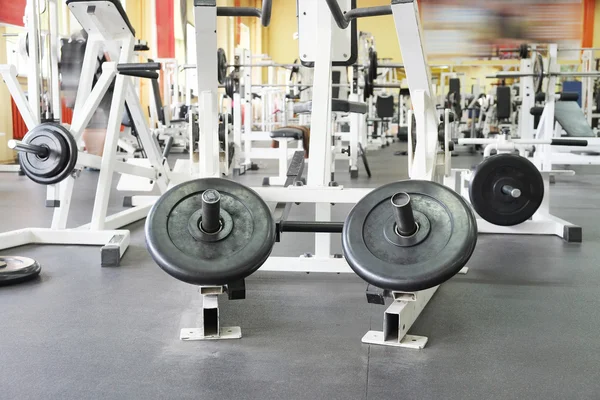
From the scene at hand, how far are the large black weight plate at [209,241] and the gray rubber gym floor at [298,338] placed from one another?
19 cm

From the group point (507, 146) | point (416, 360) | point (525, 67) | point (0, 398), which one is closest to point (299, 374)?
point (416, 360)

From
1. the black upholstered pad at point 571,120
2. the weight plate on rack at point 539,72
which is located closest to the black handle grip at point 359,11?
the weight plate on rack at point 539,72

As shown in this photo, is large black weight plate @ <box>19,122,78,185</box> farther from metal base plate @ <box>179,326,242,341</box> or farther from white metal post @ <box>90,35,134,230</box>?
metal base plate @ <box>179,326,242,341</box>

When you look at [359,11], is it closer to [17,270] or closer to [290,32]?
[17,270]

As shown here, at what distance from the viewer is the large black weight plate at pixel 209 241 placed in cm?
154

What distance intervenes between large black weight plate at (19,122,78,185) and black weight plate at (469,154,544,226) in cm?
155

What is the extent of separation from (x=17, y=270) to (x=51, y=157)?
1.77ft

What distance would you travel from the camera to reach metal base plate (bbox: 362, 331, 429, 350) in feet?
5.18

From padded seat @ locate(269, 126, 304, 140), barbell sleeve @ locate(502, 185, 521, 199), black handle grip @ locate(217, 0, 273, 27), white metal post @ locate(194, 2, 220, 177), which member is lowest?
barbell sleeve @ locate(502, 185, 521, 199)

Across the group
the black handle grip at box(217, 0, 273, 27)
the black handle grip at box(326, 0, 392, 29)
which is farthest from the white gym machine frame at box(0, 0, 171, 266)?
the black handle grip at box(326, 0, 392, 29)

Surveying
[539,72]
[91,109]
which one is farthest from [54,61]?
[539,72]

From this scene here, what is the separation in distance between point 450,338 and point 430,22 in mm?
13599

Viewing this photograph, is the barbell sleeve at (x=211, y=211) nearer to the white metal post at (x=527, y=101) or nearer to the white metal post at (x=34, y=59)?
the white metal post at (x=34, y=59)

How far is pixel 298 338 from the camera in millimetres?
1644
